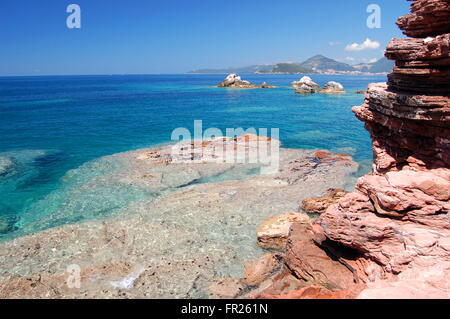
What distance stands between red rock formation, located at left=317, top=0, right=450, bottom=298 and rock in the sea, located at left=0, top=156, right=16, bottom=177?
31567 millimetres

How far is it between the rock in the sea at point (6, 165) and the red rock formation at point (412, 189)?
31.6m

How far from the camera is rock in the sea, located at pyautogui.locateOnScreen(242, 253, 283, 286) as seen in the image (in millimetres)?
13203

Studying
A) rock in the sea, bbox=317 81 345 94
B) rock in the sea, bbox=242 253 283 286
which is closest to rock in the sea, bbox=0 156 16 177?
rock in the sea, bbox=242 253 283 286

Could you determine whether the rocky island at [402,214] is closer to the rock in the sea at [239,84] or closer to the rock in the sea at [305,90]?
the rock in the sea at [305,90]

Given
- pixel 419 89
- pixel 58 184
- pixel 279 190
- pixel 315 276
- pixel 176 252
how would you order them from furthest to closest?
pixel 58 184 < pixel 279 190 < pixel 176 252 < pixel 419 89 < pixel 315 276

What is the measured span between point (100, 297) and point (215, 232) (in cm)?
703

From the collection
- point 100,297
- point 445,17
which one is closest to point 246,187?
point 100,297

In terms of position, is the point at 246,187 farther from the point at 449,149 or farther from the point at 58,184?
the point at 58,184

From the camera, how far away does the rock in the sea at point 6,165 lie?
29981mm

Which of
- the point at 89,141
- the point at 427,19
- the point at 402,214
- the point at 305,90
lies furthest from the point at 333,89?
the point at 402,214

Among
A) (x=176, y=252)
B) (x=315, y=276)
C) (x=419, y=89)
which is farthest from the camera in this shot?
(x=176, y=252)

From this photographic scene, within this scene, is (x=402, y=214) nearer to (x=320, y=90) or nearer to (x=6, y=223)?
(x=6, y=223)
